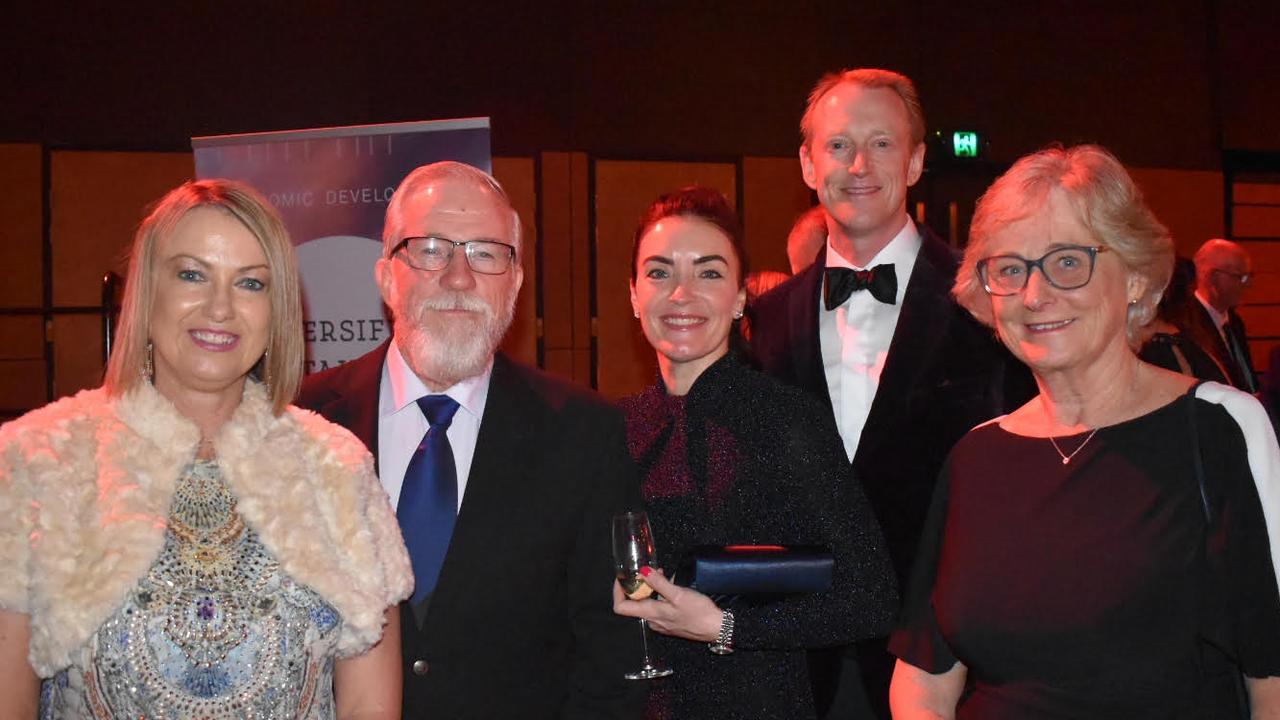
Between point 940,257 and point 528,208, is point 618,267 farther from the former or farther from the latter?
point 940,257

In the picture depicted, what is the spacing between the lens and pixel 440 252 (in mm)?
2715

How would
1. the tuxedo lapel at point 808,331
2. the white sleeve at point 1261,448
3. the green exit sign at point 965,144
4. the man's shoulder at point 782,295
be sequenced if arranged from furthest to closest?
1. the green exit sign at point 965,144
2. the man's shoulder at point 782,295
3. the tuxedo lapel at point 808,331
4. the white sleeve at point 1261,448

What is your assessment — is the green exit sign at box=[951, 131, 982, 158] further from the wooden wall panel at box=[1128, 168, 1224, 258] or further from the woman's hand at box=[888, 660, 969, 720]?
the woman's hand at box=[888, 660, 969, 720]

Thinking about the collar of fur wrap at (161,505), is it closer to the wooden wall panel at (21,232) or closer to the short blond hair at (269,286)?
the short blond hair at (269,286)

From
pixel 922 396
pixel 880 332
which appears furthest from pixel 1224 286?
pixel 922 396

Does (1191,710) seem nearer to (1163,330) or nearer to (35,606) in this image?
(35,606)

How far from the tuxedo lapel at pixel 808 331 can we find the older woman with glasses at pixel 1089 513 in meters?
0.75

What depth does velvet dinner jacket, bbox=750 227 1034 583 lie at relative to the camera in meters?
3.04

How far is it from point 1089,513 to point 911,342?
103cm

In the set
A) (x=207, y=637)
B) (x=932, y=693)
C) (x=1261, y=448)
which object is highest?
(x=1261, y=448)

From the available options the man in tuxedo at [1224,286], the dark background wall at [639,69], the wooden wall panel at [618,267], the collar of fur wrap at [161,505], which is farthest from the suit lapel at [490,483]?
the dark background wall at [639,69]

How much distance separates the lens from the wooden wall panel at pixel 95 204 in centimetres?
812

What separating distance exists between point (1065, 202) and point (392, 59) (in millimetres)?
6889

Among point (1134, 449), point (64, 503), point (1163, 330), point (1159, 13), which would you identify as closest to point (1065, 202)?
point (1134, 449)
